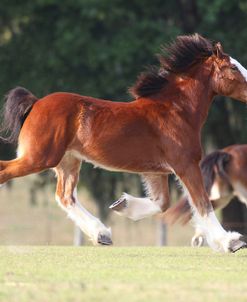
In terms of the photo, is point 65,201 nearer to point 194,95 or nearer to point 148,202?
point 148,202

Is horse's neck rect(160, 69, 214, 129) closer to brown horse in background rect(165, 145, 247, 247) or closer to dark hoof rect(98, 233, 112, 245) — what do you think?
dark hoof rect(98, 233, 112, 245)

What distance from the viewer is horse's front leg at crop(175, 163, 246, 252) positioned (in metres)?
9.48

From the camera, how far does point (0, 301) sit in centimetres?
625

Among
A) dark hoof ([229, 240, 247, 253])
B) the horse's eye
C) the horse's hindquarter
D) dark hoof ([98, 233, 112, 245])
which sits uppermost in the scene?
the horse's eye

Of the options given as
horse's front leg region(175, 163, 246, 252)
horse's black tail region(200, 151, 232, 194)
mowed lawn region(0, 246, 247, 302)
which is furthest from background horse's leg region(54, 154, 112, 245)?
horse's black tail region(200, 151, 232, 194)

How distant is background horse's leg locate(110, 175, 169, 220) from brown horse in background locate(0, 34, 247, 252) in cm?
1

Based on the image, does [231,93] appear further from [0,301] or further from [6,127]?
[0,301]

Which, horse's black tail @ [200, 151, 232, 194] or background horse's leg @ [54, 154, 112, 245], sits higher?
background horse's leg @ [54, 154, 112, 245]

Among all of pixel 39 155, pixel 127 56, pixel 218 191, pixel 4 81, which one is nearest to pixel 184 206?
pixel 218 191

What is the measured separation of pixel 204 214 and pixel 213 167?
15.2 ft

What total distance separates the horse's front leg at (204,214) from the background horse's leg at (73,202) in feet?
3.22

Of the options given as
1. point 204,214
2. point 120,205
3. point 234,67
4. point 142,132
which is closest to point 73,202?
point 120,205

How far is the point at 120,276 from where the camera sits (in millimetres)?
7645

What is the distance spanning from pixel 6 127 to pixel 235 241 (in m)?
2.59
